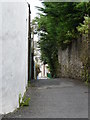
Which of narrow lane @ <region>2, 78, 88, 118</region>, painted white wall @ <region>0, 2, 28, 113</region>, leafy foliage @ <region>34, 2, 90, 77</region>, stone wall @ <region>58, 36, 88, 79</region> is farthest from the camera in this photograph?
leafy foliage @ <region>34, 2, 90, 77</region>

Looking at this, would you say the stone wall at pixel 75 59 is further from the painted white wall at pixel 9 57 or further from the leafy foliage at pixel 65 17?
the painted white wall at pixel 9 57

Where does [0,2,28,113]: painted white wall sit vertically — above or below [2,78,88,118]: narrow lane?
above

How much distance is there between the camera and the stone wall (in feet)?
40.6

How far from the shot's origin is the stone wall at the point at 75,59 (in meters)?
12.4

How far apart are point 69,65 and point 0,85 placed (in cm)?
1148

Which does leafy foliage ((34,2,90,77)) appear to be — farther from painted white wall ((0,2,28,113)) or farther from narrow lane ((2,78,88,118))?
painted white wall ((0,2,28,113))

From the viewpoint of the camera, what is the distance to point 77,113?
599 centimetres

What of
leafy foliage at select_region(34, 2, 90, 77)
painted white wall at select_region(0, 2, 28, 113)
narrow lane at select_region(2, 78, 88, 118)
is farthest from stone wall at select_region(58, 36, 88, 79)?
painted white wall at select_region(0, 2, 28, 113)

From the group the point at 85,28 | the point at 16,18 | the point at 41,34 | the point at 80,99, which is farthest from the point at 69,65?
the point at 16,18

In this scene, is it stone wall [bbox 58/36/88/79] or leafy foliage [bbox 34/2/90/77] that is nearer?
stone wall [bbox 58/36/88/79]

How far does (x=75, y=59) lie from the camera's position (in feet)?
48.9

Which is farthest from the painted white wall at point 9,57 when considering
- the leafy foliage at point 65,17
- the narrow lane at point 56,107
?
the leafy foliage at point 65,17

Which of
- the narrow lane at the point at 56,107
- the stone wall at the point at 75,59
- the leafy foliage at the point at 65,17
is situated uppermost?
the leafy foliage at the point at 65,17

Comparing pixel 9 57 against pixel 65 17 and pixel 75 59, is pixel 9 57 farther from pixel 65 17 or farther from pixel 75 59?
pixel 75 59
